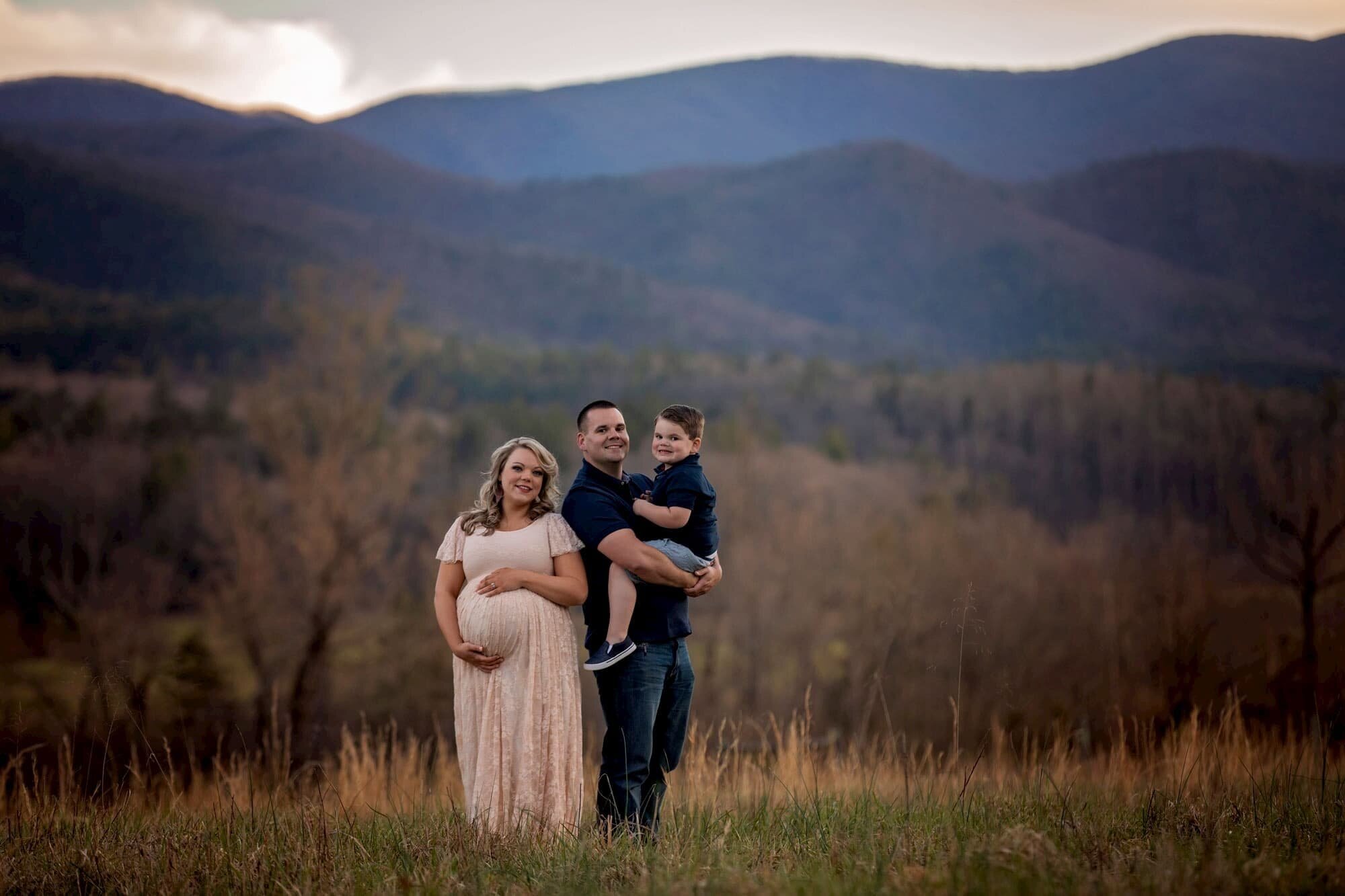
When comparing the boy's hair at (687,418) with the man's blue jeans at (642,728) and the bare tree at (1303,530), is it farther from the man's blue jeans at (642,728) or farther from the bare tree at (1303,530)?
the bare tree at (1303,530)

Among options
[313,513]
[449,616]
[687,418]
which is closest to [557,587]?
[449,616]

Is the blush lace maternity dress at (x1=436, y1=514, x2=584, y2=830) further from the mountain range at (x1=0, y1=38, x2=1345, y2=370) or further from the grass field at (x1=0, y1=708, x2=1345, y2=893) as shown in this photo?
the mountain range at (x1=0, y1=38, x2=1345, y2=370)

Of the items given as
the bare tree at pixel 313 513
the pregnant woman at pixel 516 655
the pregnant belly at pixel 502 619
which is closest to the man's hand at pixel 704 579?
the pregnant woman at pixel 516 655

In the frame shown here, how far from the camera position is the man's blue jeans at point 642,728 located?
5105 mm

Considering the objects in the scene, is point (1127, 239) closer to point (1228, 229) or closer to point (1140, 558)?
point (1228, 229)

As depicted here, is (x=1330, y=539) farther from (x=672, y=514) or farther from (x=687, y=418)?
(x=672, y=514)

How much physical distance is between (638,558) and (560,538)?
39 centimetres

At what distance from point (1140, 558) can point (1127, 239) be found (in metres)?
132

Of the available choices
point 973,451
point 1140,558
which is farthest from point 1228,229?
point 1140,558

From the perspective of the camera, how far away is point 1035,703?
33656 mm

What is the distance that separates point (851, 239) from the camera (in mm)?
187000

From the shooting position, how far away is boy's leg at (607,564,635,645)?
5055 millimetres

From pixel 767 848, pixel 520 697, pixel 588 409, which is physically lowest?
pixel 767 848

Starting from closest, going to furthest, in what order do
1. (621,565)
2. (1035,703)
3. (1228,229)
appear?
1. (621,565)
2. (1035,703)
3. (1228,229)
